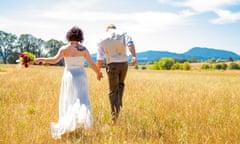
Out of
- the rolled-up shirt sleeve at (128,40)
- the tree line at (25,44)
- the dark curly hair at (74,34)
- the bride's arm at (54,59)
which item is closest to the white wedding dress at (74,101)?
the bride's arm at (54,59)

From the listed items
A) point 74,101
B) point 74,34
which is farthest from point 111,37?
point 74,101

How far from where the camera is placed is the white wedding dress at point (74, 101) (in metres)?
5.84

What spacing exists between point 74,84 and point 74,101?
33 cm

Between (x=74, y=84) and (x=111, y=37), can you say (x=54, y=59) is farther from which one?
(x=111, y=37)

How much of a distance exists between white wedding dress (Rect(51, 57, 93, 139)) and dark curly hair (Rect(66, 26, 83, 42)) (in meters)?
0.37

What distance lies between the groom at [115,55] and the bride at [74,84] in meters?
0.97

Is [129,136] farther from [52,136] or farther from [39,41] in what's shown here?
[39,41]

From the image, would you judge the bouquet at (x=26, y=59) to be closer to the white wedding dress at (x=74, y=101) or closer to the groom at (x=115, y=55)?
the white wedding dress at (x=74, y=101)

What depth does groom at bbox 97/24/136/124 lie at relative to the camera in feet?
23.5

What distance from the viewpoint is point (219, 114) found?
23.3ft

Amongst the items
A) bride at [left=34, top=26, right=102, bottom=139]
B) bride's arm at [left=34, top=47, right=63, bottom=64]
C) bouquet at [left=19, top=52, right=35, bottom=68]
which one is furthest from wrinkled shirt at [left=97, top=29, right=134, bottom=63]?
bouquet at [left=19, top=52, right=35, bottom=68]

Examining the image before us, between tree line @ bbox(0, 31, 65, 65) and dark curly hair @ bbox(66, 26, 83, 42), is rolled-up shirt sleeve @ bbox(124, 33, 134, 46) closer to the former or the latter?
dark curly hair @ bbox(66, 26, 83, 42)

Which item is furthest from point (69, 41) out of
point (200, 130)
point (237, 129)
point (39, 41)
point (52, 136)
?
point (39, 41)

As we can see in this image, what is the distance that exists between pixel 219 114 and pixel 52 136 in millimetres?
3718
